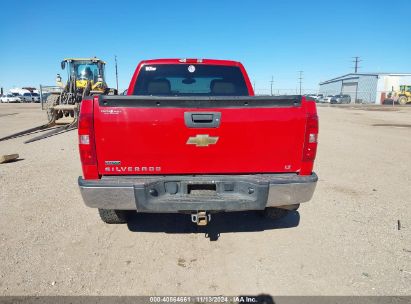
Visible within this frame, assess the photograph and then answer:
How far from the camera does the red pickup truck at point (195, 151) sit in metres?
3.00

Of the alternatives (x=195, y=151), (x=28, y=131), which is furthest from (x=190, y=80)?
(x=28, y=131)

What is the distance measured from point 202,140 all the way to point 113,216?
1.71 m

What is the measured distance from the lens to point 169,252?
11.4 ft

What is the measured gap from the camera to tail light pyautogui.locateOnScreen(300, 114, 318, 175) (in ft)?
10.3

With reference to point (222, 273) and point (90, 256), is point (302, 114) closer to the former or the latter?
point (222, 273)

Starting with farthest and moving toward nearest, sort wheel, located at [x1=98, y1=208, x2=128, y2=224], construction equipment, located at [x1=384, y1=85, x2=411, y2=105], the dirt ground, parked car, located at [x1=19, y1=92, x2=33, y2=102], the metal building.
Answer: the metal building < parked car, located at [x1=19, y1=92, x2=33, y2=102] < construction equipment, located at [x1=384, y1=85, x2=411, y2=105] < wheel, located at [x1=98, y1=208, x2=128, y2=224] < the dirt ground

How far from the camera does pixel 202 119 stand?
10.0 feet

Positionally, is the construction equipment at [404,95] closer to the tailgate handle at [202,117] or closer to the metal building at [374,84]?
the metal building at [374,84]

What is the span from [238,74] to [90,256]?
11.0ft

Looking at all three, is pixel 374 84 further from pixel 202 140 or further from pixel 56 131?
pixel 202 140

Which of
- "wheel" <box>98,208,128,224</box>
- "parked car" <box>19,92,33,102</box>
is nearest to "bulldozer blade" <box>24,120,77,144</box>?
"wheel" <box>98,208,128,224</box>

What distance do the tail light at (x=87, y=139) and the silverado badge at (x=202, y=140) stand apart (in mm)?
928

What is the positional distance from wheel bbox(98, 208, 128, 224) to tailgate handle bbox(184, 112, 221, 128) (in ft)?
5.34

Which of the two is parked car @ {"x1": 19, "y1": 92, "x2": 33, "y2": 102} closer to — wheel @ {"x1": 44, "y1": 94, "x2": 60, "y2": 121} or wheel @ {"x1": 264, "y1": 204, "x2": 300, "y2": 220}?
wheel @ {"x1": 44, "y1": 94, "x2": 60, "y2": 121}
